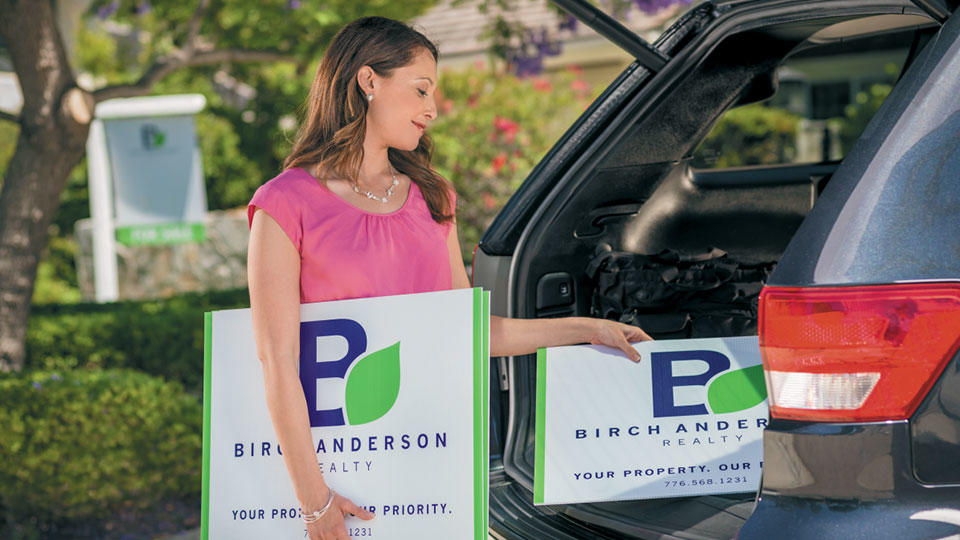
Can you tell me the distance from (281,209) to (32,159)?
13.4 ft

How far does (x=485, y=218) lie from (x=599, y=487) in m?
8.56

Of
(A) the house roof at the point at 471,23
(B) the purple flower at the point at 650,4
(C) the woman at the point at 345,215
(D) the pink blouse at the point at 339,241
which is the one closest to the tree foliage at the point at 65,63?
(C) the woman at the point at 345,215

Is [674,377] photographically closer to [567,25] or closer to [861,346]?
[861,346]

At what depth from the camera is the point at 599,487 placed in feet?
7.91

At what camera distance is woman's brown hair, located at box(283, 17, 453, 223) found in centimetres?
218

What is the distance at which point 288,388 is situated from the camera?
6.51 ft

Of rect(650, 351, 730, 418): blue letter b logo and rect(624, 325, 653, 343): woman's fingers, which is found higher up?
rect(624, 325, 653, 343): woman's fingers

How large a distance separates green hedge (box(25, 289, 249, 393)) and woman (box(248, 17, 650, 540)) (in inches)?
203

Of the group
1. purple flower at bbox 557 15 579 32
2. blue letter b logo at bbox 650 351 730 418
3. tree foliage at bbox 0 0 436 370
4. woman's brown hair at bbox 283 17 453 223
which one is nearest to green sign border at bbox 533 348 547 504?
blue letter b logo at bbox 650 351 730 418

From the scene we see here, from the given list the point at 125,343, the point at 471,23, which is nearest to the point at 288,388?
the point at 125,343

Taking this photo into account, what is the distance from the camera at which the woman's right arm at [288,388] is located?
1.99 m

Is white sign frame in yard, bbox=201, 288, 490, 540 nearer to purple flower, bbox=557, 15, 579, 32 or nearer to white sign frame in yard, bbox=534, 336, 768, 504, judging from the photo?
white sign frame in yard, bbox=534, 336, 768, 504

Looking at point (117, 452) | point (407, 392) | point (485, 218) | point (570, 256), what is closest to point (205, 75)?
point (485, 218)

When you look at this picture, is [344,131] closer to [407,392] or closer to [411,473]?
[407,392]
